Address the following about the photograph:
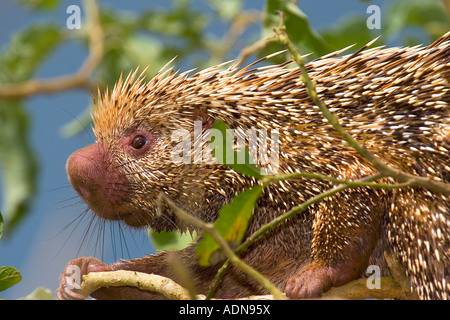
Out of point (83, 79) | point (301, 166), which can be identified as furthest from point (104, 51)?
point (301, 166)

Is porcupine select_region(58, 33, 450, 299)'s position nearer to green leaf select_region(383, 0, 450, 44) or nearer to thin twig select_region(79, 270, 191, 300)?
thin twig select_region(79, 270, 191, 300)

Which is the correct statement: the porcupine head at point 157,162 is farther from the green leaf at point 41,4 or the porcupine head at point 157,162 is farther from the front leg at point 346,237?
the green leaf at point 41,4

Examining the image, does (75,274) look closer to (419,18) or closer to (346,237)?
(346,237)

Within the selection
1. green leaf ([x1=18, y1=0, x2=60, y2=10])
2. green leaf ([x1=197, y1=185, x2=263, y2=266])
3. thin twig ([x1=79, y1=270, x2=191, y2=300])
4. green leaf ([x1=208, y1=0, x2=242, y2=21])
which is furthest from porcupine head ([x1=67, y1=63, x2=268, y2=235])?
green leaf ([x1=18, y1=0, x2=60, y2=10])

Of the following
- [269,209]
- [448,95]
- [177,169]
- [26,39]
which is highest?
[26,39]

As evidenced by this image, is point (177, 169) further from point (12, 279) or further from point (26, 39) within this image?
point (26, 39)
